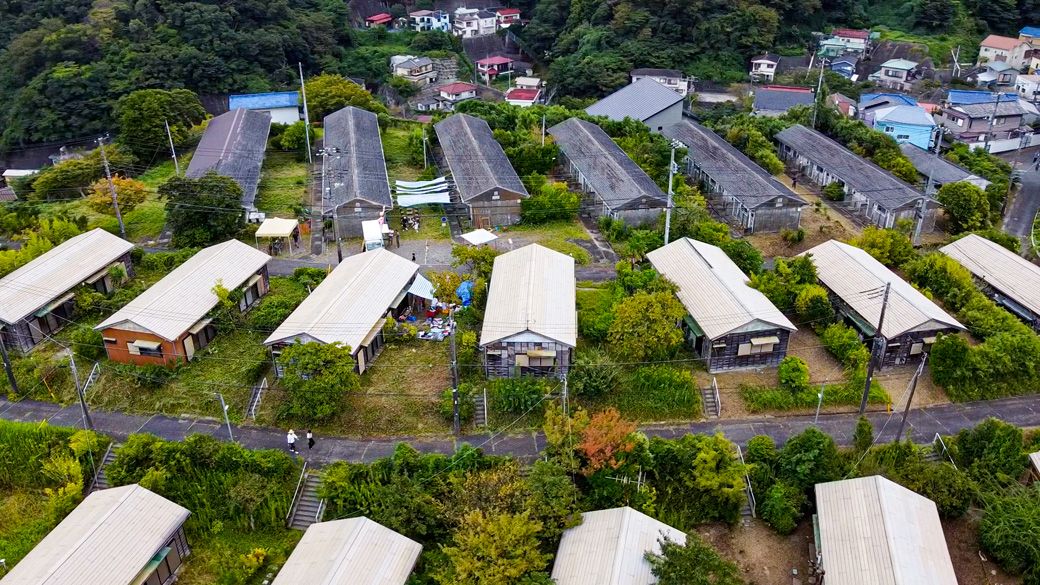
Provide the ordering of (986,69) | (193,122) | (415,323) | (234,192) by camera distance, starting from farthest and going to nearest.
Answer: (986,69), (193,122), (234,192), (415,323)

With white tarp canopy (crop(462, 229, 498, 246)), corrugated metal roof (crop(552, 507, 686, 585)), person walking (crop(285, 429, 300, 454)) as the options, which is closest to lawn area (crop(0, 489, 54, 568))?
person walking (crop(285, 429, 300, 454))

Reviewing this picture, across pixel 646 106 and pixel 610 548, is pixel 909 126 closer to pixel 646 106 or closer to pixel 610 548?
pixel 646 106

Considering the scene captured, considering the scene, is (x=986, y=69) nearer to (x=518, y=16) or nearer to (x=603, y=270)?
(x=518, y=16)

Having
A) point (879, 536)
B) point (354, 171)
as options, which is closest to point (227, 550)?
point (879, 536)

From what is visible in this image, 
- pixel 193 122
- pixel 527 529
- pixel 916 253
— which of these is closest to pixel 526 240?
pixel 916 253

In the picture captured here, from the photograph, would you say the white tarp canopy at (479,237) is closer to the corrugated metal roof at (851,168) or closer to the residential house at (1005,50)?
the corrugated metal roof at (851,168)

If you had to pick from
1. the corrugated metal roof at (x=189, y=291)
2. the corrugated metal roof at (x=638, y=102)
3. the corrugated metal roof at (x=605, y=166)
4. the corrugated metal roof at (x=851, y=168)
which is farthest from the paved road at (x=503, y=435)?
the corrugated metal roof at (x=638, y=102)
